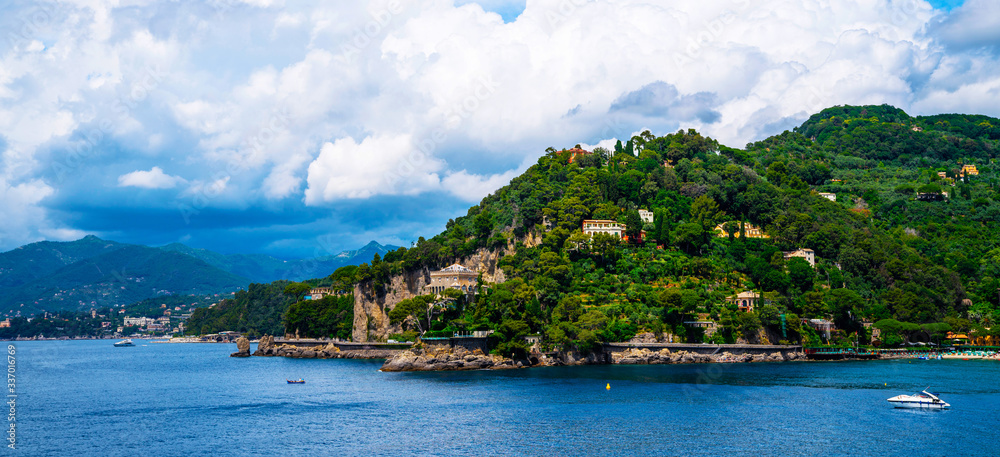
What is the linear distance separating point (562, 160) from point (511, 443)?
276 ft

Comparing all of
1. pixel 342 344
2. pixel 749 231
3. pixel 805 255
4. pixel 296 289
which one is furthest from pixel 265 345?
pixel 805 255

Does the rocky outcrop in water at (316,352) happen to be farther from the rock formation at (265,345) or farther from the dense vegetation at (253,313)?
the dense vegetation at (253,313)

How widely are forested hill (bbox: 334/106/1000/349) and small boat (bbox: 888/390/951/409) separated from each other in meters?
30.7

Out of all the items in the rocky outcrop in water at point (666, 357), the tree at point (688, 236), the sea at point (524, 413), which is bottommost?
the sea at point (524, 413)

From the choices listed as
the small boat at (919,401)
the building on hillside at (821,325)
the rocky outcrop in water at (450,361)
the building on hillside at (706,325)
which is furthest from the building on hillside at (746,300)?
the small boat at (919,401)

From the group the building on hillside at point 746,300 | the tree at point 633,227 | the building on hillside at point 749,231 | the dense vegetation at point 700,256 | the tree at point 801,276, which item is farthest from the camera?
the building on hillside at point 749,231

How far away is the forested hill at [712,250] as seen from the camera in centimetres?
8300

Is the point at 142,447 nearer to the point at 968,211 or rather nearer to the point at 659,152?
the point at 659,152

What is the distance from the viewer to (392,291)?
10538cm

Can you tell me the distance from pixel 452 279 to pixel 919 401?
188 feet

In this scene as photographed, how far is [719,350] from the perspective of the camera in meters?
81.2

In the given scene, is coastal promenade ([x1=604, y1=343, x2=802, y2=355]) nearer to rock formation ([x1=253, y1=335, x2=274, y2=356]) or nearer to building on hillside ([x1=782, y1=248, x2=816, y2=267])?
building on hillside ([x1=782, y1=248, x2=816, y2=267])

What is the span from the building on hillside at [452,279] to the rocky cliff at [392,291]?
405 cm

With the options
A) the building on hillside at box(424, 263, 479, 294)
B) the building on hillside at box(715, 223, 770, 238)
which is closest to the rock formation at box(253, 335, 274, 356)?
the building on hillside at box(424, 263, 479, 294)
